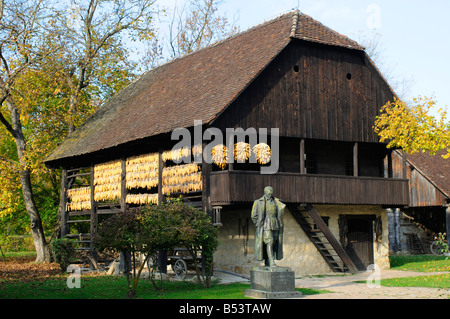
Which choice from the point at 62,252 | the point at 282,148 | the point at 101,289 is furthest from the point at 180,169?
the point at 62,252

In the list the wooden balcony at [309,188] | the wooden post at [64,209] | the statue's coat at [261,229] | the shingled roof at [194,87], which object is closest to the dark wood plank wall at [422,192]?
the wooden balcony at [309,188]

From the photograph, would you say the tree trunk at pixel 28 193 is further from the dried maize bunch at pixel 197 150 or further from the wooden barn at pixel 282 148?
the dried maize bunch at pixel 197 150

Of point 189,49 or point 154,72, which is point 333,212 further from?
point 189,49

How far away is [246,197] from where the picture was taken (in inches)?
784

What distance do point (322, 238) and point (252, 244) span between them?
9.92 ft

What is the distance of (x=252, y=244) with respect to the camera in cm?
2177

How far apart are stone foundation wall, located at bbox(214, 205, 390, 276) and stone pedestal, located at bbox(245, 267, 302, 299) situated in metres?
6.55

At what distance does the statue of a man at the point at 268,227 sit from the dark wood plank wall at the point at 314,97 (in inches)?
209

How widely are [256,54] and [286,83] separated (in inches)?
65.6

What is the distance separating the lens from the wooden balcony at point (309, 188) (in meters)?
19.7

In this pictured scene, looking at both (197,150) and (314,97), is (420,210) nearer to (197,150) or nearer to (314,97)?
(314,97)

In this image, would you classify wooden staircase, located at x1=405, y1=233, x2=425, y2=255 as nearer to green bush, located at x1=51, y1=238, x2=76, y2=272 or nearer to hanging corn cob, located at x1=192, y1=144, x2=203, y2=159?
hanging corn cob, located at x1=192, y1=144, x2=203, y2=159

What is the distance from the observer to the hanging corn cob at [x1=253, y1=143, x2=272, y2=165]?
20.5m

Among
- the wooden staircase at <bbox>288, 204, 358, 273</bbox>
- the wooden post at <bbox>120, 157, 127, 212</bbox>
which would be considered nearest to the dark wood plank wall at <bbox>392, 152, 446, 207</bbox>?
the wooden staircase at <bbox>288, 204, 358, 273</bbox>
